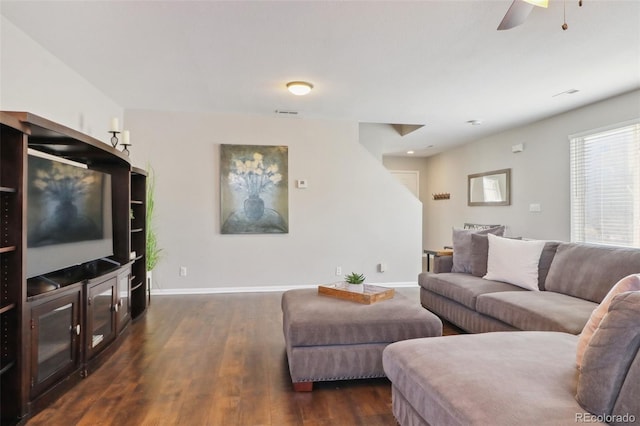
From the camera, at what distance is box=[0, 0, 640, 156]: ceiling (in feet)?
7.82

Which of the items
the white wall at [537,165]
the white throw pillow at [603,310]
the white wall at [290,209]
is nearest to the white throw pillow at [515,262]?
the white throw pillow at [603,310]

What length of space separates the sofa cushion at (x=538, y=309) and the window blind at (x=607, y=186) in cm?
191

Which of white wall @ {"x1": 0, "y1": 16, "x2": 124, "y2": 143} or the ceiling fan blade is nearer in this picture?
the ceiling fan blade

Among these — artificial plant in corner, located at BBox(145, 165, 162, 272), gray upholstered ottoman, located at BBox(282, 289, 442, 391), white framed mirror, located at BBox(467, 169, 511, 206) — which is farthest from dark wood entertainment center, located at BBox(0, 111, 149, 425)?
white framed mirror, located at BBox(467, 169, 511, 206)

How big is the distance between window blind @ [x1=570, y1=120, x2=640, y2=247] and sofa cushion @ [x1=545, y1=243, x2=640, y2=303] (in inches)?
60.0

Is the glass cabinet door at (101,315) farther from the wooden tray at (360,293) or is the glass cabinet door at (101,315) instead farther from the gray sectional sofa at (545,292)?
the gray sectional sofa at (545,292)

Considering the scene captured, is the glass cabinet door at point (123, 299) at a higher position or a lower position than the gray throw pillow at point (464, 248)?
lower

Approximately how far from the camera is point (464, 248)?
3.81 metres

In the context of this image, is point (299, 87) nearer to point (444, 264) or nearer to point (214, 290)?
point (444, 264)

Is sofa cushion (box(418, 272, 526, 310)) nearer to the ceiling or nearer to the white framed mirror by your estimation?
the ceiling

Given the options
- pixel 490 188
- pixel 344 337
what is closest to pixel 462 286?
pixel 344 337

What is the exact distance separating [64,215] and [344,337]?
1994 mm

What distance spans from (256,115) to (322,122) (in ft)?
3.03

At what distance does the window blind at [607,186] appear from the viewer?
3893 mm
